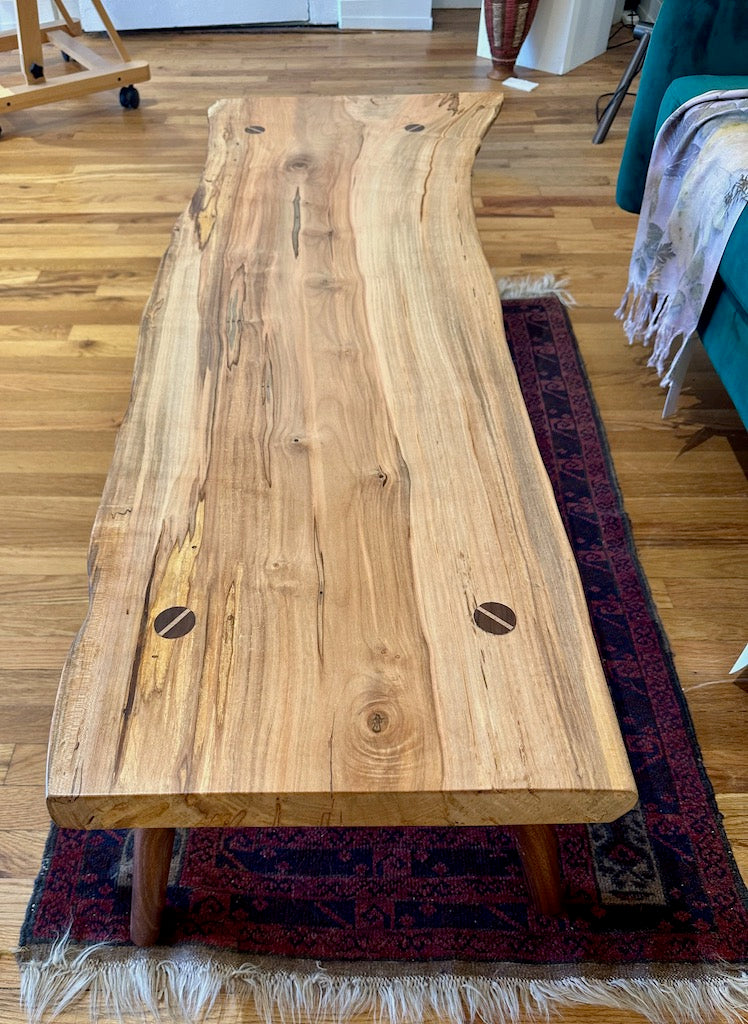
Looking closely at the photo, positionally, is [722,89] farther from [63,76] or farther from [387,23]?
[387,23]

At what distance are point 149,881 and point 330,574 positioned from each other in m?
0.41

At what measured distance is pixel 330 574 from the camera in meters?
0.91

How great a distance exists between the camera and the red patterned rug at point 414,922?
1010mm

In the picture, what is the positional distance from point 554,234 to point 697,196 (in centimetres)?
80

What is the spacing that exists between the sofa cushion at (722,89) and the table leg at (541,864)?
3.06 ft

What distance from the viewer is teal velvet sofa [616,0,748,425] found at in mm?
1518

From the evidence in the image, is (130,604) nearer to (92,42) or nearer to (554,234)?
(554,234)

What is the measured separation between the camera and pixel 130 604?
2.91 ft

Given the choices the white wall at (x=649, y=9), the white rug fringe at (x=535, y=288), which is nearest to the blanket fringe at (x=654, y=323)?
the white rug fringe at (x=535, y=288)

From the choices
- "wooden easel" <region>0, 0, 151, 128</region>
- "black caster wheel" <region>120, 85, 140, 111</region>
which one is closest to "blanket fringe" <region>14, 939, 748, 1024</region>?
"wooden easel" <region>0, 0, 151, 128</region>

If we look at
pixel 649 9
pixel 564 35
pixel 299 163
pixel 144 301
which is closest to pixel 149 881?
→ pixel 299 163

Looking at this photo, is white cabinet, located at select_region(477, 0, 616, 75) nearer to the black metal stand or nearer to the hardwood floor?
the hardwood floor

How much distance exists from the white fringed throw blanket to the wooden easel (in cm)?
196

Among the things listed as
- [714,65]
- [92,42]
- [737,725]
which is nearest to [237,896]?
[737,725]
